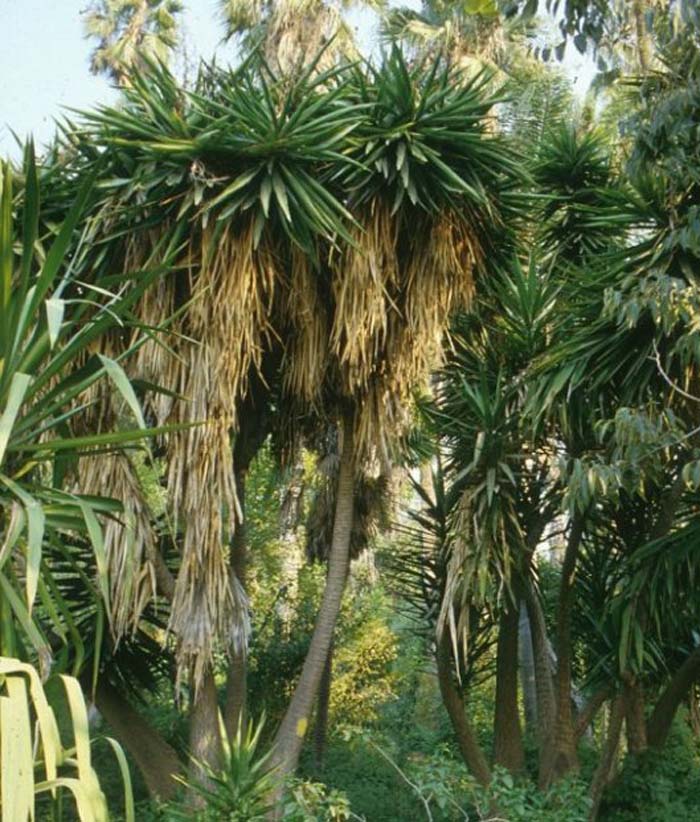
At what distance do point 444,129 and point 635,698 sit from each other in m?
4.77

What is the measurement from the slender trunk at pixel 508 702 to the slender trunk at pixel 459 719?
1.05ft

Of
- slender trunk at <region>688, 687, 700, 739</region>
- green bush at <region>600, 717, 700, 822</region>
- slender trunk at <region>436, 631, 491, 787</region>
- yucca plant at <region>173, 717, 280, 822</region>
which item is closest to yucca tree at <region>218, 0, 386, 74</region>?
slender trunk at <region>436, 631, 491, 787</region>

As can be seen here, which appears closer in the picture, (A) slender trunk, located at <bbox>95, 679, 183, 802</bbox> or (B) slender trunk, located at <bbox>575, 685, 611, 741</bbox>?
(A) slender trunk, located at <bbox>95, 679, 183, 802</bbox>

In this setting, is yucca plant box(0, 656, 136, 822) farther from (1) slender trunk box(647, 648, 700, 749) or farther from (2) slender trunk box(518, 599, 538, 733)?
(2) slender trunk box(518, 599, 538, 733)

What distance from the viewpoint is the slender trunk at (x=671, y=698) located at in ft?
29.2

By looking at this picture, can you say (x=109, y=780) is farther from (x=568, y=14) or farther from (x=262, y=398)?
(x=568, y=14)

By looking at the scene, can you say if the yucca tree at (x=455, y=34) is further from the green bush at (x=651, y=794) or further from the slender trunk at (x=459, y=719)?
the green bush at (x=651, y=794)

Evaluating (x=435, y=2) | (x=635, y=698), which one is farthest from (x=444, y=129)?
(x=435, y=2)

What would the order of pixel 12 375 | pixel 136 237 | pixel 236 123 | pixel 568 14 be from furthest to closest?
1. pixel 136 237
2. pixel 236 123
3. pixel 568 14
4. pixel 12 375

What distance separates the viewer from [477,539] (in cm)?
842

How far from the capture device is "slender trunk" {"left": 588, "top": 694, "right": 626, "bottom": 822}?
8.92m

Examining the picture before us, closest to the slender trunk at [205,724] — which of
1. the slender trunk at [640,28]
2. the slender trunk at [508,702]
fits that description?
the slender trunk at [508,702]

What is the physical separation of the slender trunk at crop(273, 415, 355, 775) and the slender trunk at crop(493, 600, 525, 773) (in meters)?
1.50

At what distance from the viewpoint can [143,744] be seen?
8.92m
